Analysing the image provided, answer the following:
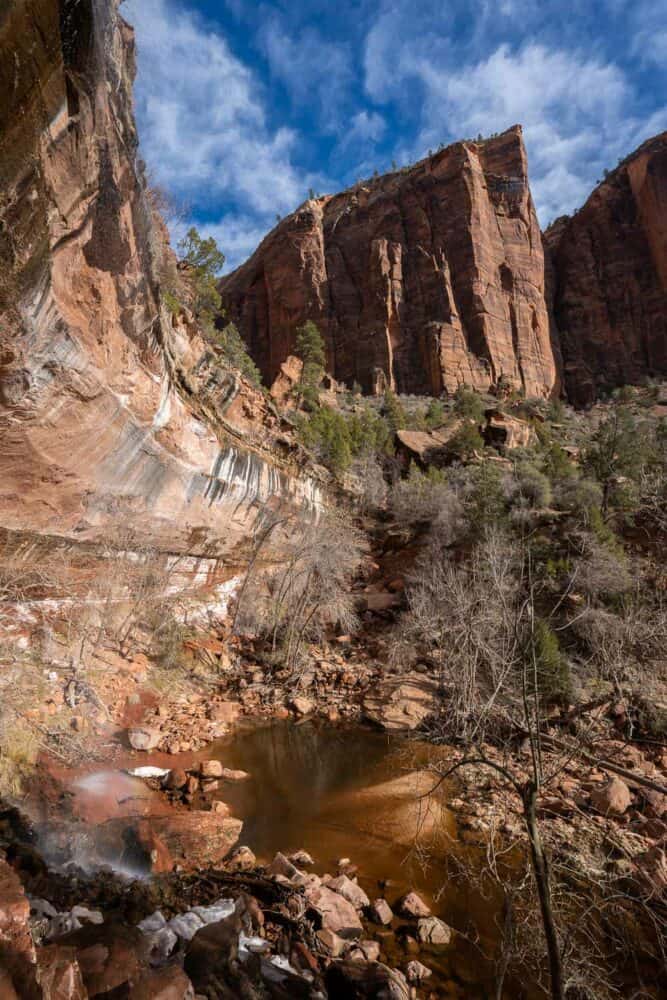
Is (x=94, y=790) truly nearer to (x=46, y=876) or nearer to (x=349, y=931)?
(x=46, y=876)

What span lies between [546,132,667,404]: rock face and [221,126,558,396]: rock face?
160 inches

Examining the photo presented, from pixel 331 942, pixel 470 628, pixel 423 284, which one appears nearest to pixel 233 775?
pixel 331 942

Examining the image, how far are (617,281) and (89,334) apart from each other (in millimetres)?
57813

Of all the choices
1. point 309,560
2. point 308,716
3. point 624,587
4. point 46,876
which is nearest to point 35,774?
point 46,876

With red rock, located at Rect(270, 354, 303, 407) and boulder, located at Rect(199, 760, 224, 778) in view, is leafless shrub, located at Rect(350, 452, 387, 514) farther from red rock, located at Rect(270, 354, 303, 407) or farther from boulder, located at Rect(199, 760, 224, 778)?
boulder, located at Rect(199, 760, 224, 778)

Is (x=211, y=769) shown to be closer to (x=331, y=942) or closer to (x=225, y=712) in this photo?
(x=225, y=712)

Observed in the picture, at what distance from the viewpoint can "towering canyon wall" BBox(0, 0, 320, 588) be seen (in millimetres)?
4227

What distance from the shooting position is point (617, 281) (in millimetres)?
48656

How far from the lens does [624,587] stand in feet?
43.3

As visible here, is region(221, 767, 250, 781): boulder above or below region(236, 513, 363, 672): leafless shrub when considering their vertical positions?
below

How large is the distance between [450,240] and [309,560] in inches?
1759

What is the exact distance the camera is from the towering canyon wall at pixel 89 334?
4227 mm

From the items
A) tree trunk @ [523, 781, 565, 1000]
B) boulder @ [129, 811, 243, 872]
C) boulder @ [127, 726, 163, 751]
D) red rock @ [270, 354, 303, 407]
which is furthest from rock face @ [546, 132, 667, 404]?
tree trunk @ [523, 781, 565, 1000]

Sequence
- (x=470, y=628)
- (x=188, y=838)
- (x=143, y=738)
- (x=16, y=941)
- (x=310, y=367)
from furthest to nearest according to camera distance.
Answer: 1. (x=310, y=367)
2. (x=470, y=628)
3. (x=143, y=738)
4. (x=188, y=838)
5. (x=16, y=941)
